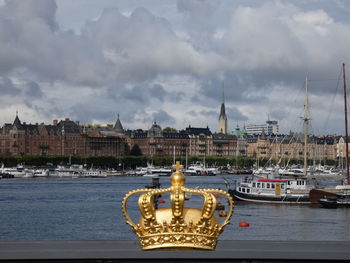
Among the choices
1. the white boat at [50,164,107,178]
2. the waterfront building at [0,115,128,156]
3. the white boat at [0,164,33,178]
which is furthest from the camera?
the waterfront building at [0,115,128,156]

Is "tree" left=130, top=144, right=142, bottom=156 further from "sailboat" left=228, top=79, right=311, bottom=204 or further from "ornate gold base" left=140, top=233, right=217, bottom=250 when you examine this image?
"ornate gold base" left=140, top=233, right=217, bottom=250

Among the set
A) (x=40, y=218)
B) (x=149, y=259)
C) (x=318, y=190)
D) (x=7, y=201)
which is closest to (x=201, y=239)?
(x=149, y=259)

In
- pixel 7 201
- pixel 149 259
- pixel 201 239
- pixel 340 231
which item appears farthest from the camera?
pixel 7 201

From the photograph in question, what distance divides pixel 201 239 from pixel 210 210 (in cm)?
34

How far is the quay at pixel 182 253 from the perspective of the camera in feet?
20.0

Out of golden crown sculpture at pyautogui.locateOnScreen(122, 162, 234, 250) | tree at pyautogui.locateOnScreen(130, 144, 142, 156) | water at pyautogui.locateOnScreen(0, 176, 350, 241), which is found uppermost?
tree at pyautogui.locateOnScreen(130, 144, 142, 156)

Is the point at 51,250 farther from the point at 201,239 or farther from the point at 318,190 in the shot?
the point at 318,190

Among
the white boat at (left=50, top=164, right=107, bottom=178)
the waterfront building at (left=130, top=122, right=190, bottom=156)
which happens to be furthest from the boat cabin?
the waterfront building at (left=130, top=122, right=190, bottom=156)

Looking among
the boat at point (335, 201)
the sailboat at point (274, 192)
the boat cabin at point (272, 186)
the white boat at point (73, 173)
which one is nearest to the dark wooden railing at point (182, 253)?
the boat at point (335, 201)

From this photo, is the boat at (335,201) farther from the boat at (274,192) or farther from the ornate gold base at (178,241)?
the ornate gold base at (178,241)

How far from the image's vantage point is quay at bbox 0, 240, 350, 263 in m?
6.11

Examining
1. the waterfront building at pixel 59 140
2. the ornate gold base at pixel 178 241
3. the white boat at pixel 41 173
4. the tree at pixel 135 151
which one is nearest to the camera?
the ornate gold base at pixel 178 241

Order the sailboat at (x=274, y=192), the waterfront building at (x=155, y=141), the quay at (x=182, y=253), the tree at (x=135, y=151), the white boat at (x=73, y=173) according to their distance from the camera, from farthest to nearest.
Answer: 1. the waterfront building at (x=155, y=141)
2. the tree at (x=135, y=151)
3. the white boat at (x=73, y=173)
4. the sailboat at (x=274, y=192)
5. the quay at (x=182, y=253)

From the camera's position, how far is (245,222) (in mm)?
39688
